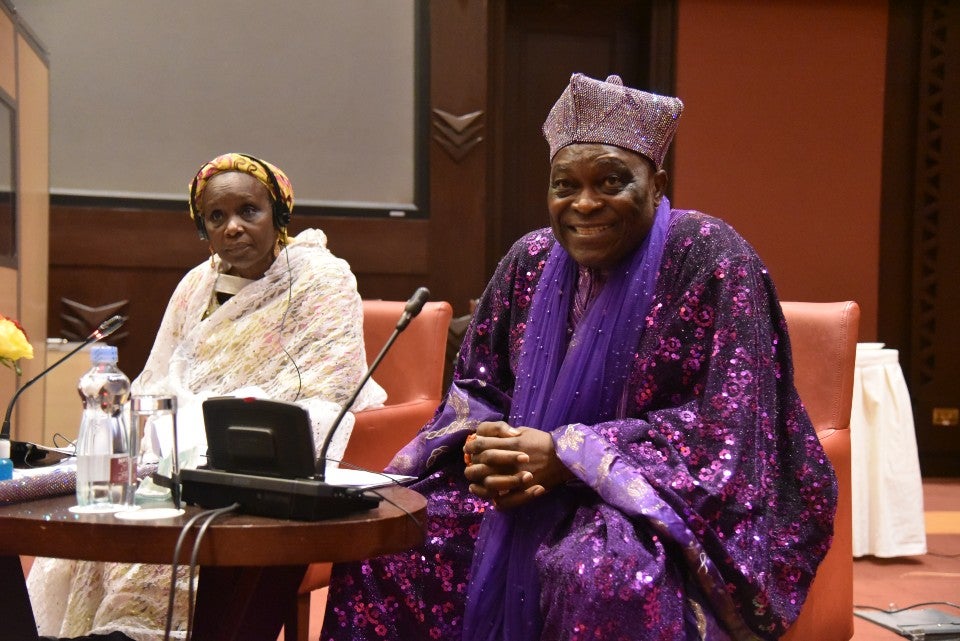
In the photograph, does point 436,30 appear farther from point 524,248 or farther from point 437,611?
point 437,611

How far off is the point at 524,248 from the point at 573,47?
4.40m

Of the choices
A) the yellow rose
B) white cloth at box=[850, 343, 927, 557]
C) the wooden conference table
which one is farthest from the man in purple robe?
white cloth at box=[850, 343, 927, 557]

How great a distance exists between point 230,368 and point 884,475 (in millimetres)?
2616

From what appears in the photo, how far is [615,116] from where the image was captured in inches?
75.7

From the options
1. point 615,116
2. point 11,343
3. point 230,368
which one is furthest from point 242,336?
point 615,116

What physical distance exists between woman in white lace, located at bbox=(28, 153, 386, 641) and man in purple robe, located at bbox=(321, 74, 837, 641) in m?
0.61

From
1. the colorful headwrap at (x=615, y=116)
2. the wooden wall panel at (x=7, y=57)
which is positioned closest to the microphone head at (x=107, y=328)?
the colorful headwrap at (x=615, y=116)

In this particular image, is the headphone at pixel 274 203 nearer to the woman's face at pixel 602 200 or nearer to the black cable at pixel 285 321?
the black cable at pixel 285 321

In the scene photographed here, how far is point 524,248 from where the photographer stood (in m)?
2.23

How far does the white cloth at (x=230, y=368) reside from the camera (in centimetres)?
236

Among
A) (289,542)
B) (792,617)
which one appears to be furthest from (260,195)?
(792,617)

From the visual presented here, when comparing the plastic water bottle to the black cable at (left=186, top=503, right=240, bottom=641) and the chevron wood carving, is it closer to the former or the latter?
the black cable at (left=186, top=503, right=240, bottom=641)

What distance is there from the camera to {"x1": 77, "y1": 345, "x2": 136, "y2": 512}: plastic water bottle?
154 centimetres

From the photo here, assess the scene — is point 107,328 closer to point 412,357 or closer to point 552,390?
point 552,390
